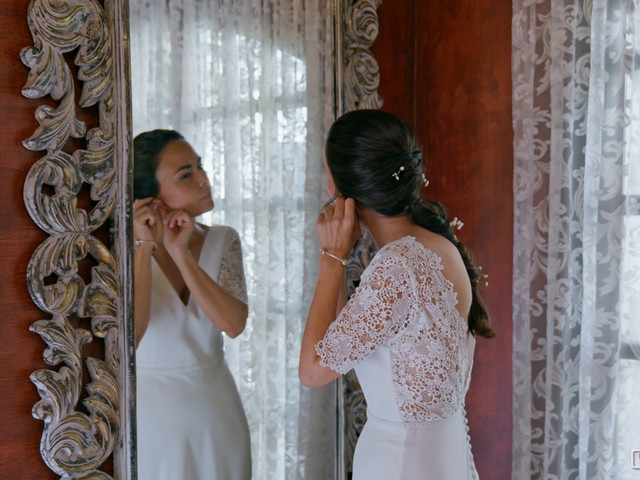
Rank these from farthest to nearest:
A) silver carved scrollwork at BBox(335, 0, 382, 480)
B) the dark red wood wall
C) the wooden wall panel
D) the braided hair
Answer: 1. the dark red wood wall
2. silver carved scrollwork at BBox(335, 0, 382, 480)
3. the braided hair
4. the wooden wall panel

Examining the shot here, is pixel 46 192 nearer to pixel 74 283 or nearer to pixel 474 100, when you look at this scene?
pixel 74 283

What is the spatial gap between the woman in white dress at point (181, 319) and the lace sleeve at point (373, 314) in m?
0.27

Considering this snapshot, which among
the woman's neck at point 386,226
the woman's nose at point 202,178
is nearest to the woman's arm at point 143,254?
the woman's nose at point 202,178

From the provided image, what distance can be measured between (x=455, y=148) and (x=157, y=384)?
4.10 ft

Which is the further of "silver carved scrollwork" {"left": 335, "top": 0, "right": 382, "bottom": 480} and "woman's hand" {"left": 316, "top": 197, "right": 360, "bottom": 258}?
"silver carved scrollwork" {"left": 335, "top": 0, "right": 382, "bottom": 480}

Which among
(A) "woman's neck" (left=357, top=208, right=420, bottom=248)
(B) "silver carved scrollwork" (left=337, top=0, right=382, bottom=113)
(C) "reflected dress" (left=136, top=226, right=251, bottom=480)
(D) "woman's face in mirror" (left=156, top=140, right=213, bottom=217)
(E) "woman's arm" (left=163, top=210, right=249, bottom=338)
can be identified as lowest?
(C) "reflected dress" (left=136, top=226, right=251, bottom=480)

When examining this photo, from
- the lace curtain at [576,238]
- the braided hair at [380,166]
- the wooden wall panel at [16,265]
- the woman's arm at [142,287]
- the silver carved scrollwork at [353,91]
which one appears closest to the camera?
the wooden wall panel at [16,265]

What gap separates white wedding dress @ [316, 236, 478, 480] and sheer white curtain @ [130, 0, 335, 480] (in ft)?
0.82

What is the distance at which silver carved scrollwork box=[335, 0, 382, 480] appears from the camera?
5.90 feet

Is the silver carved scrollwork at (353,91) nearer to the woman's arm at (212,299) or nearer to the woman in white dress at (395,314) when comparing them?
the woman in white dress at (395,314)

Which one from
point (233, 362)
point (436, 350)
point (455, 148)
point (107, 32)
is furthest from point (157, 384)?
point (455, 148)

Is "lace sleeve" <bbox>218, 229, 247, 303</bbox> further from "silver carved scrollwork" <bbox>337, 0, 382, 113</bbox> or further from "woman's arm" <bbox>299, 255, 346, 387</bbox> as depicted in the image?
"silver carved scrollwork" <bbox>337, 0, 382, 113</bbox>

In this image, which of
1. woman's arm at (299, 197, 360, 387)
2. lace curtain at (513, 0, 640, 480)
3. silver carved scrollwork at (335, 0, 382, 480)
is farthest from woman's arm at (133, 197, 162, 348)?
lace curtain at (513, 0, 640, 480)

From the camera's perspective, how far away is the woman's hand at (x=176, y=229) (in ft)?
4.37
